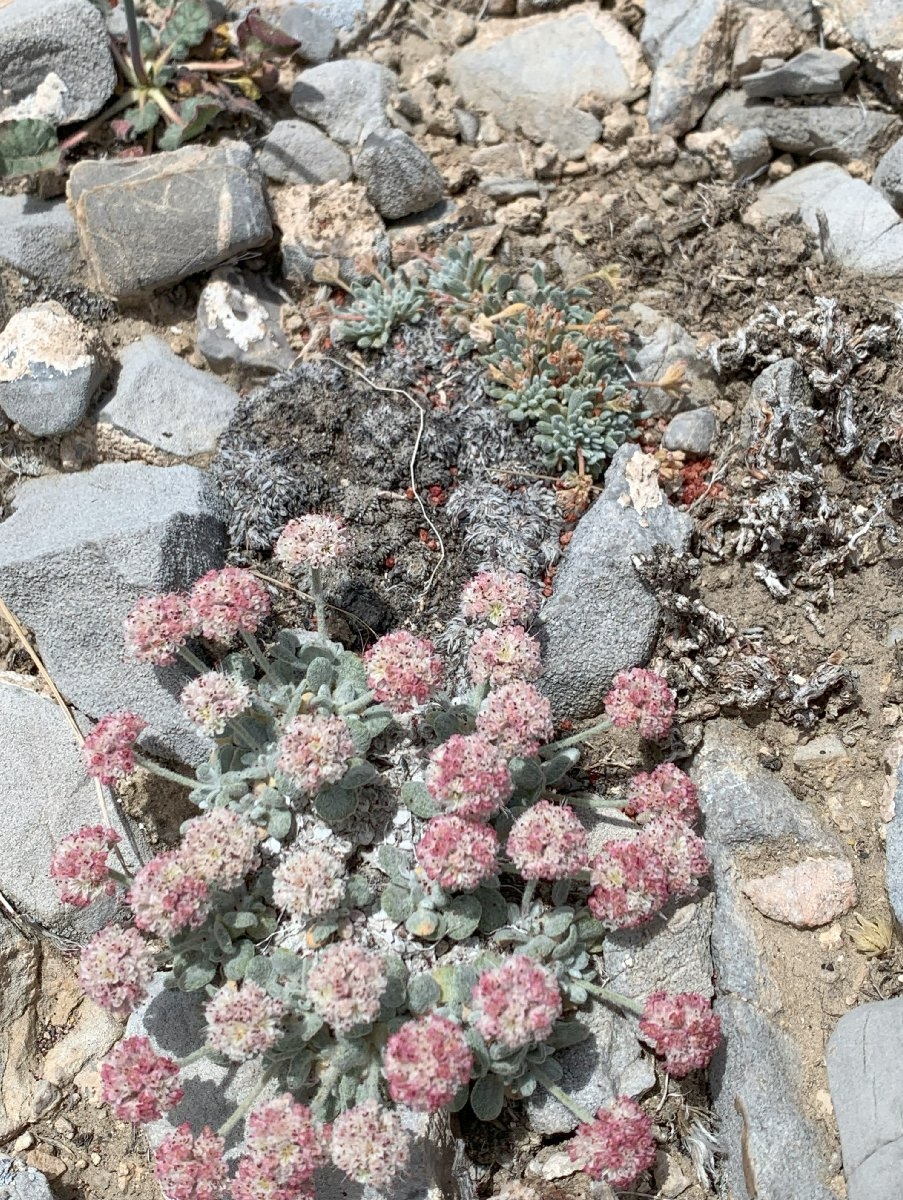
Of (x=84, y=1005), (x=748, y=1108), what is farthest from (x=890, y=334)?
(x=84, y=1005)

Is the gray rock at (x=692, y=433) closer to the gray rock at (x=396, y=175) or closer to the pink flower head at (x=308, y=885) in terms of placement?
the gray rock at (x=396, y=175)

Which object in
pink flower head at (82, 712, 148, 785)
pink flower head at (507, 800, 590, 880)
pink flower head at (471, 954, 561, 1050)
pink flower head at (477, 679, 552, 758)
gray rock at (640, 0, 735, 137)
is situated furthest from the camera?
gray rock at (640, 0, 735, 137)

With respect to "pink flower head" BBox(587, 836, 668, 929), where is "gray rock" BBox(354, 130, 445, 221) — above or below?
above

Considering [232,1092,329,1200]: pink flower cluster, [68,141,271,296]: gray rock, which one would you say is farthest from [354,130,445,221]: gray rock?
[232,1092,329,1200]: pink flower cluster

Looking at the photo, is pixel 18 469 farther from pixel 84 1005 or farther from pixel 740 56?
pixel 740 56

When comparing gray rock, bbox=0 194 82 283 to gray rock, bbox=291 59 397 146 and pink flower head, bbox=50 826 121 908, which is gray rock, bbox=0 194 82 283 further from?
pink flower head, bbox=50 826 121 908

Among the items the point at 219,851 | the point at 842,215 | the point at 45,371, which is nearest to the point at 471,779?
the point at 219,851

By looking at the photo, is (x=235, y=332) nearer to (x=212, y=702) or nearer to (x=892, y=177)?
(x=212, y=702)

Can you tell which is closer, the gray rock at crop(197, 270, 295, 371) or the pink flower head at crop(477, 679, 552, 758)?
the pink flower head at crop(477, 679, 552, 758)
